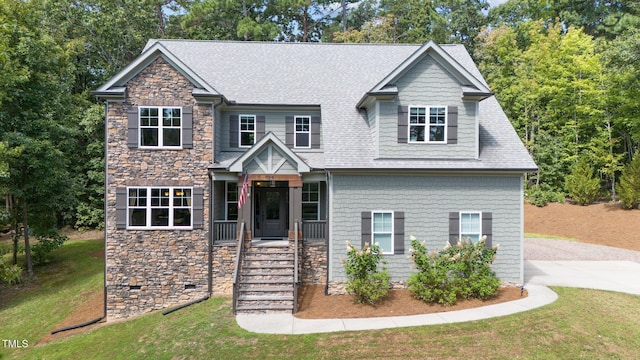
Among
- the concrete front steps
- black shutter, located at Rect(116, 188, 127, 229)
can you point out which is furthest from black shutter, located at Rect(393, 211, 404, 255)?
black shutter, located at Rect(116, 188, 127, 229)

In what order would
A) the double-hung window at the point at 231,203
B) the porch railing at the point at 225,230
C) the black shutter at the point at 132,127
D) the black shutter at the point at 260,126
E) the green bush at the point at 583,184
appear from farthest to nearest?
1. the green bush at the point at 583,184
2. the double-hung window at the point at 231,203
3. the black shutter at the point at 260,126
4. the porch railing at the point at 225,230
5. the black shutter at the point at 132,127

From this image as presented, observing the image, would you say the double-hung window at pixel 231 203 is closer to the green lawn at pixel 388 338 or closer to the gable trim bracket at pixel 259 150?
the gable trim bracket at pixel 259 150

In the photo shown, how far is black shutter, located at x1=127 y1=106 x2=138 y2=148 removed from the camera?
12.8 metres

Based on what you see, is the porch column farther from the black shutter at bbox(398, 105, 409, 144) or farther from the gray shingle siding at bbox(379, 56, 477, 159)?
the black shutter at bbox(398, 105, 409, 144)

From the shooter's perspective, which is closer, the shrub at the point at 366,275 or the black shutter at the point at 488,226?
the shrub at the point at 366,275

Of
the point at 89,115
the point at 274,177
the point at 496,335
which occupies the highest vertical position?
the point at 89,115

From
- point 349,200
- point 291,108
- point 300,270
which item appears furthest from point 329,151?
point 300,270

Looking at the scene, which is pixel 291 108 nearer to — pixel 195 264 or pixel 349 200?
pixel 349 200

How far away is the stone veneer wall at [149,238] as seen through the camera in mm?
12781

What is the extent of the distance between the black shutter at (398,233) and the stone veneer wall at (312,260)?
A: 8.19ft

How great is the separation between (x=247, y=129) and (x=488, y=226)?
9.69 metres

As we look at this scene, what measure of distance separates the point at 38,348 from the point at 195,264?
16.5ft

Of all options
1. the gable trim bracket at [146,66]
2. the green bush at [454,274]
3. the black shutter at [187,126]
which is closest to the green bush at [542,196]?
the green bush at [454,274]

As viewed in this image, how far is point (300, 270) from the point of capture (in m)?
12.8
